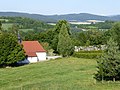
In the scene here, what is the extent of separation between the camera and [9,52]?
209ft

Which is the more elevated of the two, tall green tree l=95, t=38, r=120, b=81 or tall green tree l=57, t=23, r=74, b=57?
tall green tree l=95, t=38, r=120, b=81

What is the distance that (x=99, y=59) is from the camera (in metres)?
41.0

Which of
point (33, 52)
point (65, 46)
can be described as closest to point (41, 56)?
point (33, 52)

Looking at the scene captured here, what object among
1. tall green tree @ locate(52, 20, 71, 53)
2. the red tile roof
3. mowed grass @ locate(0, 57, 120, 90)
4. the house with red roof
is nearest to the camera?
mowed grass @ locate(0, 57, 120, 90)

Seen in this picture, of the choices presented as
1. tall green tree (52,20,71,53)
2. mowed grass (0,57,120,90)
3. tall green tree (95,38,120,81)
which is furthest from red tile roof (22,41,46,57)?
tall green tree (95,38,120,81)

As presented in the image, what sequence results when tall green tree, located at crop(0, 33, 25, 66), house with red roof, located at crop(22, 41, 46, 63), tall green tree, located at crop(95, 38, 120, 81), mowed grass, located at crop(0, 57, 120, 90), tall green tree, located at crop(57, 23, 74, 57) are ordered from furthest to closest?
1. tall green tree, located at crop(57, 23, 74, 57)
2. house with red roof, located at crop(22, 41, 46, 63)
3. tall green tree, located at crop(0, 33, 25, 66)
4. tall green tree, located at crop(95, 38, 120, 81)
5. mowed grass, located at crop(0, 57, 120, 90)

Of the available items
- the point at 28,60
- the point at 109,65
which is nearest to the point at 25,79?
the point at 109,65

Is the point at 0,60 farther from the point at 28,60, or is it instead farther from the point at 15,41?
the point at 28,60

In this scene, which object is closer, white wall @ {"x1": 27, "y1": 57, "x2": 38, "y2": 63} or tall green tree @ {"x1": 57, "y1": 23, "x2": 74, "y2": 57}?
white wall @ {"x1": 27, "y1": 57, "x2": 38, "y2": 63}

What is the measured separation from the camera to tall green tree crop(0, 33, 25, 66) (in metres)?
63.5

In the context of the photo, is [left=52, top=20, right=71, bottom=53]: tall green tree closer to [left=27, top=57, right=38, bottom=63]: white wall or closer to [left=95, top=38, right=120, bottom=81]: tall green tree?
[left=27, top=57, right=38, bottom=63]: white wall

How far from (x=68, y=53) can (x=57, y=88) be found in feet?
146

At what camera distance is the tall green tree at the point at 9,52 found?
63.5 metres

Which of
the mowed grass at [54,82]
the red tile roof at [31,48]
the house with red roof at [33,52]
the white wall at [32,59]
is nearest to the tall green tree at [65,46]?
the house with red roof at [33,52]
